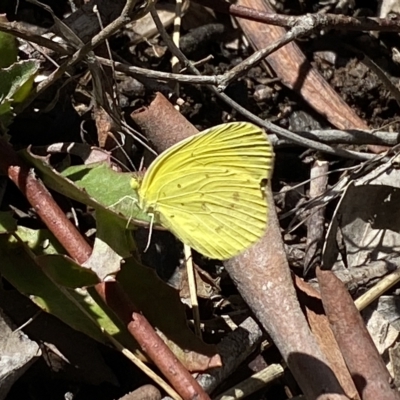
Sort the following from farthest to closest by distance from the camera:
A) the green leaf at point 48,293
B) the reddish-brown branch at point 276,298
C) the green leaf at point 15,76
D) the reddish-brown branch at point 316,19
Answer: the reddish-brown branch at point 316,19 → the green leaf at point 15,76 → the green leaf at point 48,293 → the reddish-brown branch at point 276,298

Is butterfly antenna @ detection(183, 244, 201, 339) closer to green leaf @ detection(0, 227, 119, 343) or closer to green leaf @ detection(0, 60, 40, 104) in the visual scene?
green leaf @ detection(0, 227, 119, 343)

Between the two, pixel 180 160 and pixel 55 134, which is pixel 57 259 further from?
pixel 55 134

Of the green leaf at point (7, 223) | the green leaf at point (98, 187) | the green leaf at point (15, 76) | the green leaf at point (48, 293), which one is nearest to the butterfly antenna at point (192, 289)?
the green leaf at point (48, 293)

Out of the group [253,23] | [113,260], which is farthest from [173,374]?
[253,23]

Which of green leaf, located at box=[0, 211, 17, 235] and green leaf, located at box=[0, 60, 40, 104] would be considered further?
green leaf, located at box=[0, 60, 40, 104]

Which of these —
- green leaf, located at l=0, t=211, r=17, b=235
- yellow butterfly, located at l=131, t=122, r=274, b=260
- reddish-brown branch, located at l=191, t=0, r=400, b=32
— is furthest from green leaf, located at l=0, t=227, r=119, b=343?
reddish-brown branch, located at l=191, t=0, r=400, b=32

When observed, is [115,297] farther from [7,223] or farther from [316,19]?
[316,19]

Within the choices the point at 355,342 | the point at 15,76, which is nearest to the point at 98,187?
the point at 15,76

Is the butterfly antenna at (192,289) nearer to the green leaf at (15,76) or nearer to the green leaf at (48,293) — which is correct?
the green leaf at (48,293)
